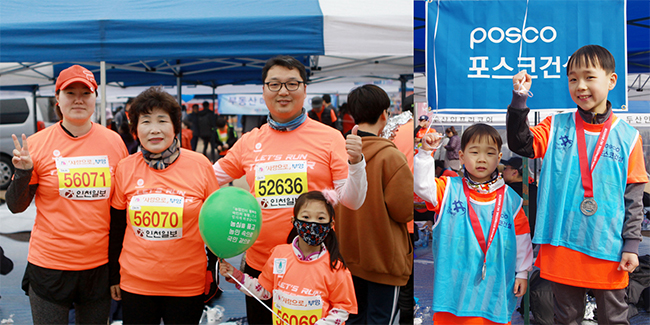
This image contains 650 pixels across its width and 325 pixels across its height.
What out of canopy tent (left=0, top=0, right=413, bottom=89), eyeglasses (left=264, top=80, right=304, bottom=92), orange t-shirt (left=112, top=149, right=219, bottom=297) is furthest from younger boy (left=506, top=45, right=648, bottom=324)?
orange t-shirt (left=112, top=149, right=219, bottom=297)

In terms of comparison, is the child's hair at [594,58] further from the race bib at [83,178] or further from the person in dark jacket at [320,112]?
the person in dark jacket at [320,112]

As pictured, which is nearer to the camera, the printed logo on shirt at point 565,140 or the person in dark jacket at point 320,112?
the printed logo on shirt at point 565,140

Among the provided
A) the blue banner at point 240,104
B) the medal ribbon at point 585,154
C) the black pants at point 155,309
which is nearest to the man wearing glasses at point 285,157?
the black pants at point 155,309

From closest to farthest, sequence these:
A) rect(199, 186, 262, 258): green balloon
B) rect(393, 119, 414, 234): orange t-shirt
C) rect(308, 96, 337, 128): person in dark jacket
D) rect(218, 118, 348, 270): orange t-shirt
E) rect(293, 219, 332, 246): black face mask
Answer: rect(199, 186, 262, 258): green balloon → rect(293, 219, 332, 246): black face mask → rect(218, 118, 348, 270): orange t-shirt → rect(393, 119, 414, 234): orange t-shirt → rect(308, 96, 337, 128): person in dark jacket

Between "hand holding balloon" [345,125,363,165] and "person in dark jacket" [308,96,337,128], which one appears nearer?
"hand holding balloon" [345,125,363,165]

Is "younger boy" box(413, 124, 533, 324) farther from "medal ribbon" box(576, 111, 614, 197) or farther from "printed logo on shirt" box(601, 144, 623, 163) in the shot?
"printed logo on shirt" box(601, 144, 623, 163)

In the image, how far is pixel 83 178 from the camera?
2000 mm

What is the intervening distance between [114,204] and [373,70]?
5.09 meters

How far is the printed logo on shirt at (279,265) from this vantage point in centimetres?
185

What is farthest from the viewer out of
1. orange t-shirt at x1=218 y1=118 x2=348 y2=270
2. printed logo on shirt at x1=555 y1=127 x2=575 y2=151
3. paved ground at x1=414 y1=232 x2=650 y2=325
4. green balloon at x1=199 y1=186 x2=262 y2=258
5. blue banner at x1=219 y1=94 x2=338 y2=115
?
blue banner at x1=219 y1=94 x2=338 y2=115

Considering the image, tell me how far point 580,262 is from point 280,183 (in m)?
1.43

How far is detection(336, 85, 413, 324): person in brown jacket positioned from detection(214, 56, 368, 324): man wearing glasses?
30cm

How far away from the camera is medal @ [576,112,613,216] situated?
2.00 metres

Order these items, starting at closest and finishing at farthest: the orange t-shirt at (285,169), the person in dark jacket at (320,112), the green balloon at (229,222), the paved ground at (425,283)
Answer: the green balloon at (229,222), the orange t-shirt at (285,169), the paved ground at (425,283), the person in dark jacket at (320,112)
